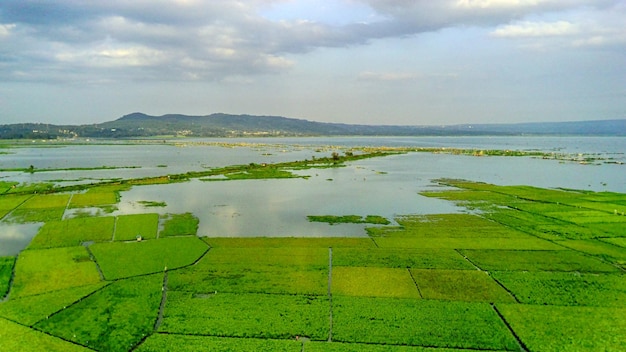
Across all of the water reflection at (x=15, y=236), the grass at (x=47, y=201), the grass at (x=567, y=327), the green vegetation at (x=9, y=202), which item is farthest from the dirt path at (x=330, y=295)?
the green vegetation at (x=9, y=202)

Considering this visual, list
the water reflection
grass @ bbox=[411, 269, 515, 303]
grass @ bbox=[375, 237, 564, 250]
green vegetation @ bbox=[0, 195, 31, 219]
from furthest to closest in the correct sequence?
1. green vegetation @ bbox=[0, 195, 31, 219]
2. grass @ bbox=[375, 237, 564, 250]
3. the water reflection
4. grass @ bbox=[411, 269, 515, 303]

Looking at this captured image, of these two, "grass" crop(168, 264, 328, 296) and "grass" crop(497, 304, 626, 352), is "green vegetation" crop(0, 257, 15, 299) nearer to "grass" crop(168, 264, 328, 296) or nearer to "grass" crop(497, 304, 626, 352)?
"grass" crop(168, 264, 328, 296)

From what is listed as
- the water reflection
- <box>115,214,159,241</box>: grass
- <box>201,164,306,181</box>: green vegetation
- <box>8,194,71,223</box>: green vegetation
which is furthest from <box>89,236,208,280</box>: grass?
<box>201,164,306,181</box>: green vegetation

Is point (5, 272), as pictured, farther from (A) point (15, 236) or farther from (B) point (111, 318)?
(B) point (111, 318)

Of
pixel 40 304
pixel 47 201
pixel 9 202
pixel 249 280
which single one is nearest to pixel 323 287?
pixel 249 280

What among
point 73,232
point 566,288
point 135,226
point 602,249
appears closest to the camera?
point 566,288

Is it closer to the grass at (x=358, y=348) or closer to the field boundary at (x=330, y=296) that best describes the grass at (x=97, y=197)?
the field boundary at (x=330, y=296)

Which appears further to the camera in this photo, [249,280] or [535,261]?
[535,261]
